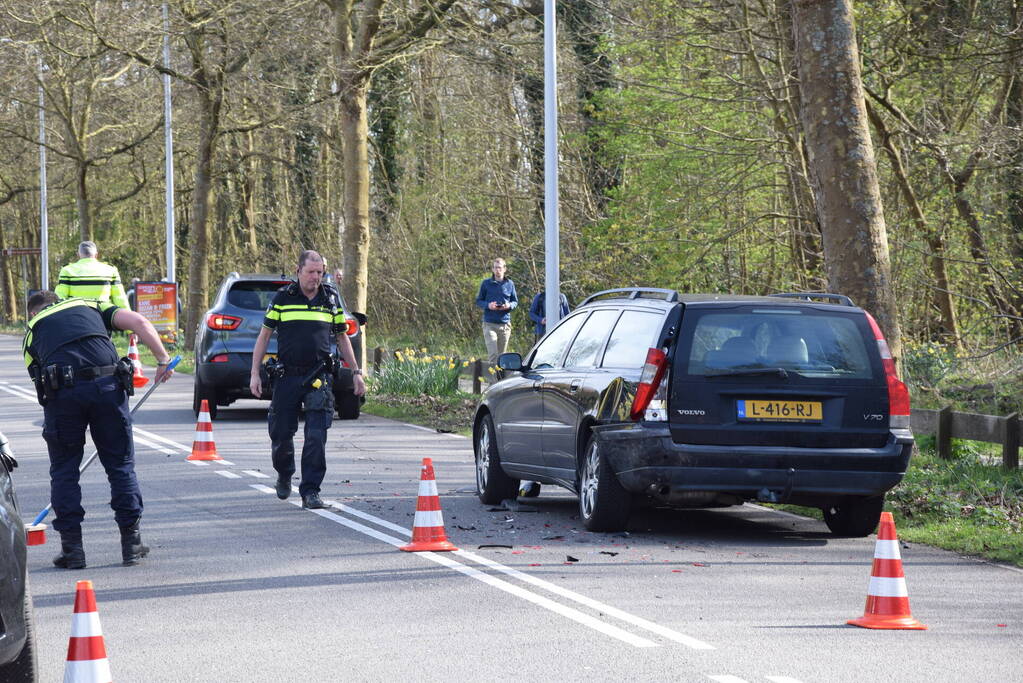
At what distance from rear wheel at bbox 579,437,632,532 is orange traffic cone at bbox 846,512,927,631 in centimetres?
291

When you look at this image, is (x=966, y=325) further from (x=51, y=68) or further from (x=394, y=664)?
(x=51, y=68)

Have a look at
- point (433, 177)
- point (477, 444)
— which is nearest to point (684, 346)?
point (477, 444)

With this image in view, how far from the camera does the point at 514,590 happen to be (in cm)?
820

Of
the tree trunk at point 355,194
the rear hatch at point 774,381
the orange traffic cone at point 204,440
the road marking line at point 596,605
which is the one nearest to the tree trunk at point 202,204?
the tree trunk at point 355,194

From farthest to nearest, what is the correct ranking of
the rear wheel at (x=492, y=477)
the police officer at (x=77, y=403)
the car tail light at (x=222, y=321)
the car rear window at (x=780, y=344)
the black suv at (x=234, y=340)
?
the car tail light at (x=222, y=321)
the black suv at (x=234, y=340)
the rear wheel at (x=492, y=477)
the car rear window at (x=780, y=344)
the police officer at (x=77, y=403)

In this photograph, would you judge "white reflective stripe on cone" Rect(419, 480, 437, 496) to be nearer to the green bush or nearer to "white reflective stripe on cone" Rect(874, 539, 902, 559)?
"white reflective stripe on cone" Rect(874, 539, 902, 559)

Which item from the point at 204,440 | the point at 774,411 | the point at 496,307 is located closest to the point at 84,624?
the point at 774,411

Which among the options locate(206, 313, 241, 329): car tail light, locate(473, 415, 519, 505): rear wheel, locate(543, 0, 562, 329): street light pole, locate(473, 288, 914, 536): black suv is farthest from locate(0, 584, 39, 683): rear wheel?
locate(206, 313, 241, 329): car tail light

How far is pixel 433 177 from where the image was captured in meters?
37.1

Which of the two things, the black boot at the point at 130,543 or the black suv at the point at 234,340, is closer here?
the black boot at the point at 130,543

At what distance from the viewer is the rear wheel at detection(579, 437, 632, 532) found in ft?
33.1

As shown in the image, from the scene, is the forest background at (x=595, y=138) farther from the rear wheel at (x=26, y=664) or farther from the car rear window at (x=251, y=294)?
the rear wheel at (x=26, y=664)

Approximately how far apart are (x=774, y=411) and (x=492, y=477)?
2899mm

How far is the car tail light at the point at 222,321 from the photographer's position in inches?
757
